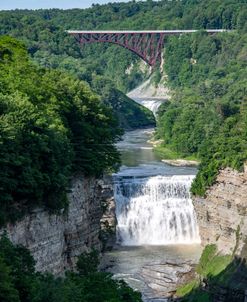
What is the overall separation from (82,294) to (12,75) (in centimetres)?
1664

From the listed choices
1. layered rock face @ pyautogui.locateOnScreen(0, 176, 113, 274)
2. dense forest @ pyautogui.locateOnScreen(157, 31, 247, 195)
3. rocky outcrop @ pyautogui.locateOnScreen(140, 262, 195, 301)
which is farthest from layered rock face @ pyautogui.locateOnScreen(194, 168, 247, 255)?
layered rock face @ pyautogui.locateOnScreen(0, 176, 113, 274)

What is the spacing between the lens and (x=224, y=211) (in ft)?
167

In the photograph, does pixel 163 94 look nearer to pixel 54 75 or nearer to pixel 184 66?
pixel 184 66

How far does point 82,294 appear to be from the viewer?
3058 centimetres

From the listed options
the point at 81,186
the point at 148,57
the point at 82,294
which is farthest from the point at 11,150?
the point at 148,57

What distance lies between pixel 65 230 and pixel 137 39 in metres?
93.1

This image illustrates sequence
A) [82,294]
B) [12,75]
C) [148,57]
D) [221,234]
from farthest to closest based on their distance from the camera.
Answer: [148,57] < [221,234] < [12,75] < [82,294]

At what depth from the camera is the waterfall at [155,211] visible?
5731cm

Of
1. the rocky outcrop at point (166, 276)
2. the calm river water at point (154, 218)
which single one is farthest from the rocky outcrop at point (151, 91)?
the rocky outcrop at point (166, 276)

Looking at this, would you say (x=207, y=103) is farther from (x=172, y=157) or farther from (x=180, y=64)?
(x=180, y=64)

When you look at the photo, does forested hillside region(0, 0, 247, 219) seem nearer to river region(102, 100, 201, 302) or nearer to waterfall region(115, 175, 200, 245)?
A: waterfall region(115, 175, 200, 245)

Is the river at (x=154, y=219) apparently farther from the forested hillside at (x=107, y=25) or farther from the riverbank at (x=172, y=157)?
the forested hillside at (x=107, y=25)

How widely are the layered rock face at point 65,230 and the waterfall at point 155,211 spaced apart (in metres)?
9.51

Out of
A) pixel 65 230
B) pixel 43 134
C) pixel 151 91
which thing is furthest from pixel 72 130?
pixel 151 91
